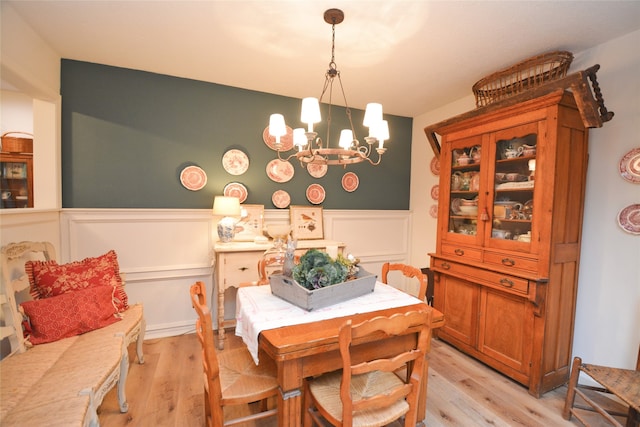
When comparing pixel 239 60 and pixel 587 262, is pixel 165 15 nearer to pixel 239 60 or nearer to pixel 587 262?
pixel 239 60

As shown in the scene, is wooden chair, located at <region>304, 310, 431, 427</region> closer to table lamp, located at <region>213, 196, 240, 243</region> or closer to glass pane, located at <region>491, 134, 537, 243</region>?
glass pane, located at <region>491, 134, 537, 243</region>

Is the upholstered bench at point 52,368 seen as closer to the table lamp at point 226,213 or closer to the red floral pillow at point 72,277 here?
the red floral pillow at point 72,277

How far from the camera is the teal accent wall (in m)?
2.57

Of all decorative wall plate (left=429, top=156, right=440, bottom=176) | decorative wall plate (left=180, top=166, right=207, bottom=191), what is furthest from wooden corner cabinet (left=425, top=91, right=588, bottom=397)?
decorative wall plate (left=180, top=166, right=207, bottom=191)

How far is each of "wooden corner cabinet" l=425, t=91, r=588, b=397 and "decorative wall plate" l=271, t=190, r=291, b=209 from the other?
72.6 inches

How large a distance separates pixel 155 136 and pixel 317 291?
2368 mm

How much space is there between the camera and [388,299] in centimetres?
178

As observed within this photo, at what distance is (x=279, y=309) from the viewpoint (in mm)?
1569

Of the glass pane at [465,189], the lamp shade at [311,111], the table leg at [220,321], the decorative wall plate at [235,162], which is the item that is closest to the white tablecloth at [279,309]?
the table leg at [220,321]

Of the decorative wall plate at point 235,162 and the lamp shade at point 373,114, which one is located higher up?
the lamp shade at point 373,114

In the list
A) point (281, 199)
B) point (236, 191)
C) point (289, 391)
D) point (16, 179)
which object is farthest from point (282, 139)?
point (16, 179)

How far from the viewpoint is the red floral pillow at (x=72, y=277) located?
73.9 inches

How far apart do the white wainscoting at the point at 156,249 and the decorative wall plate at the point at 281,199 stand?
107mm

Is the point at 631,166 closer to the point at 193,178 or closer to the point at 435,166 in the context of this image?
the point at 435,166
